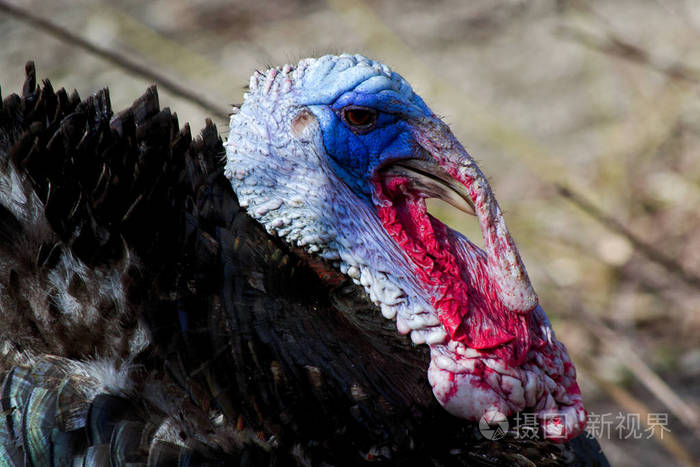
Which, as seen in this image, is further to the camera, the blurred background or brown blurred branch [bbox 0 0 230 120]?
the blurred background

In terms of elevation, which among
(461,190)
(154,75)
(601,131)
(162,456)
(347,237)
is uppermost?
(601,131)

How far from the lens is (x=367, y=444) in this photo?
1975mm

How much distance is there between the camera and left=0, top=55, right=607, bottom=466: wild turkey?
6.34ft

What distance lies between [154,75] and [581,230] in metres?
2.94

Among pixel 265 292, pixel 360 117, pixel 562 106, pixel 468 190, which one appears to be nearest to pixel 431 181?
pixel 468 190

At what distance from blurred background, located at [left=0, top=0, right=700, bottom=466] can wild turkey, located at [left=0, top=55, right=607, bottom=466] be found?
81 centimetres

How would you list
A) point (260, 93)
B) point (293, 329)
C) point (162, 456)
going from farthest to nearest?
point (260, 93) → point (293, 329) → point (162, 456)

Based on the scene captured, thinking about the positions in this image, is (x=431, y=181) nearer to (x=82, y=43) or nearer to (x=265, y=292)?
(x=265, y=292)

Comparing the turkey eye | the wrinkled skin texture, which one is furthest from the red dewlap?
the turkey eye

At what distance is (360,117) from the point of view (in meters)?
2.10

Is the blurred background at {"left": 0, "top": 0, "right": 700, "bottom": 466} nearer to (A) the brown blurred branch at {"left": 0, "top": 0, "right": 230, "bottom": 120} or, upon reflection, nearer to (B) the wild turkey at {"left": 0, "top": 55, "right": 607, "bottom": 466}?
(A) the brown blurred branch at {"left": 0, "top": 0, "right": 230, "bottom": 120}

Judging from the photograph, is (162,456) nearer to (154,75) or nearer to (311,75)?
(311,75)

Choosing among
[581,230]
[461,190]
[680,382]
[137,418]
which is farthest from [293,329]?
[581,230]

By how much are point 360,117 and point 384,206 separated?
0.23 meters
